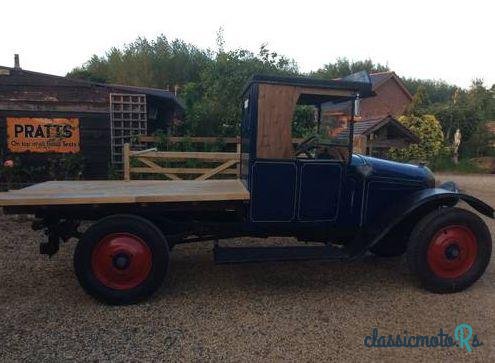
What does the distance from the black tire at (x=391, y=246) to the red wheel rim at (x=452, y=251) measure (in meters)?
0.55

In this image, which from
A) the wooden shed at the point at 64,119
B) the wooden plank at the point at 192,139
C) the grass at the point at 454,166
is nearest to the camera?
the wooden plank at the point at 192,139

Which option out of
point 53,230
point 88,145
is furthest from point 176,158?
point 53,230

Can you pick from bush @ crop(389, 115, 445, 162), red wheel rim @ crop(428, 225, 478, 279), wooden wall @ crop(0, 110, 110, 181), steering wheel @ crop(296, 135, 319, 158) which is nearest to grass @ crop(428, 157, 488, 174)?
bush @ crop(389, 115, 445, 162)

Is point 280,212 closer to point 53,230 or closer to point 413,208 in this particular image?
point 413,208

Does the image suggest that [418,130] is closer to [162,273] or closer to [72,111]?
[72,111]

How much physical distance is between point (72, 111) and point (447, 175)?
51.4 ft

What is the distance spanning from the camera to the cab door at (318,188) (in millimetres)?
4551

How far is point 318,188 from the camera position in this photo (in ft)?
15.1

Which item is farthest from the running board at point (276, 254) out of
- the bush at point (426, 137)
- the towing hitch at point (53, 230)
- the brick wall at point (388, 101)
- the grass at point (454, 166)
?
the brick wall at point (388, 101)

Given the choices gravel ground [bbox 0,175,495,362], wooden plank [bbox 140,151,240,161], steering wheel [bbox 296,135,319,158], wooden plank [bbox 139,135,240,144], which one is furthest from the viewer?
wooden plank [bbox 139,135,240,144]

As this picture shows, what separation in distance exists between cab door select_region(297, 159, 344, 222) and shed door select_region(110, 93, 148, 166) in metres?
6.98

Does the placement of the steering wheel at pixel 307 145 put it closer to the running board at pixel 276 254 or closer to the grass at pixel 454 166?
the running board at pixel 276 254

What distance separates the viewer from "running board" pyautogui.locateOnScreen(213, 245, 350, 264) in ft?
14.5

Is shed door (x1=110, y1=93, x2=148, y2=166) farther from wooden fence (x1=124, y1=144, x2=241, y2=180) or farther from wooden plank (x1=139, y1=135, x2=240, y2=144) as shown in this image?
wooden fence (x1=124, y1=144, x2=241, y2=180)
